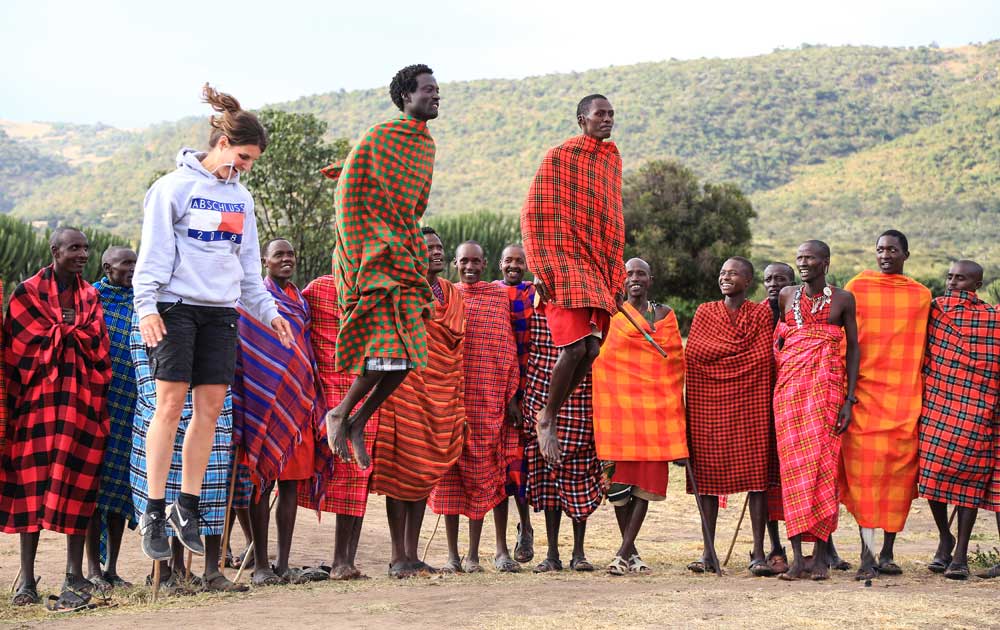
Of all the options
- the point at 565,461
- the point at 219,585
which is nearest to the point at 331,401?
the point at 219,585

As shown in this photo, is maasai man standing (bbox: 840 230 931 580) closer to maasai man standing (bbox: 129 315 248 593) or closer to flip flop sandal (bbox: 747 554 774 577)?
flip flop sandal (bbox: 747 554 774 577)

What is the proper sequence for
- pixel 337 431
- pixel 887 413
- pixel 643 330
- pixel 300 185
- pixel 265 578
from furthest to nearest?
pixel 300 185, pixel 887 413, pixel 643 330, pixel 265 578, pixel 337 431

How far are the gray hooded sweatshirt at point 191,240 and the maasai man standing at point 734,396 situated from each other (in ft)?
12.8

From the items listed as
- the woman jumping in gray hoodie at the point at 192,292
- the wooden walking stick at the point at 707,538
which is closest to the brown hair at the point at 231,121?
the woman jumping in gray hoodie at the point at 192,292

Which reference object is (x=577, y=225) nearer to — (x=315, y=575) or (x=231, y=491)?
(x=231, y=491)

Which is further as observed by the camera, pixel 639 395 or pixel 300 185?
pixel 300 185

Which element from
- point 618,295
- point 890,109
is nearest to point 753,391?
point 618,295

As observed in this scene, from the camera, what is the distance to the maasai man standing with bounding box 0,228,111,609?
6969 millimetres

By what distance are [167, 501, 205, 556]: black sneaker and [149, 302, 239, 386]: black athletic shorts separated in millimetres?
704

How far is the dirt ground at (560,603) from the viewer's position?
584 cm

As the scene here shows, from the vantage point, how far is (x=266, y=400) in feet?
24.7

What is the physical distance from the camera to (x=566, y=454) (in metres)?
8.55

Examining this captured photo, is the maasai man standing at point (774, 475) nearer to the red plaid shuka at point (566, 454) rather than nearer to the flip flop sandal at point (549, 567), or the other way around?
the red plaid shuka at point (566, 454)

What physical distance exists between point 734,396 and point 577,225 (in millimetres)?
2324
